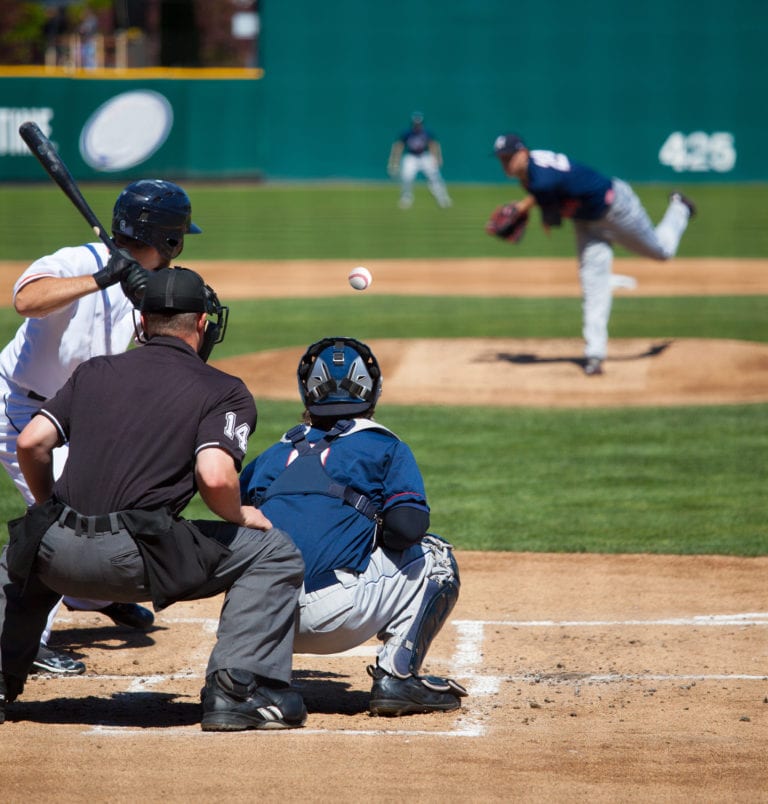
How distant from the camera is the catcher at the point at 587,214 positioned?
419 inches

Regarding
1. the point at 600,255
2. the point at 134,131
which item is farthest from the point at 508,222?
the point at 134,131

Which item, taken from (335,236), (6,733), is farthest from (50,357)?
(335,236)

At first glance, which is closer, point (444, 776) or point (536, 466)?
point (444, 776)

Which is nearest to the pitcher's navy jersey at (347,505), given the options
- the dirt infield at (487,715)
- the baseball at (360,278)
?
the dirt infield at (487,715)

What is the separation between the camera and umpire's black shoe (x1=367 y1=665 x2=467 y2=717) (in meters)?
4.19

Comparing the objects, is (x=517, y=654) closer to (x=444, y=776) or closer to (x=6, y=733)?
(x=444, y=776)

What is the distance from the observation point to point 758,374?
36.1 ft

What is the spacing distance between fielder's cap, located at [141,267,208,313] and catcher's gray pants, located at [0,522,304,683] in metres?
0.67

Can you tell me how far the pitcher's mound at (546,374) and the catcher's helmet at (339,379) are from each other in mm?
6279

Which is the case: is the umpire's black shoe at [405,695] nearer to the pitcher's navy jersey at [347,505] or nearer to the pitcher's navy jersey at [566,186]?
the pitcher's navy jersey at [347,505]

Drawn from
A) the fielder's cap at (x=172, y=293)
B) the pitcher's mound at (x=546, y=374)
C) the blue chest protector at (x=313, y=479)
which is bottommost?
the pitcher's mound at (x=546, y=374)

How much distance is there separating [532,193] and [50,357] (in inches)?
260

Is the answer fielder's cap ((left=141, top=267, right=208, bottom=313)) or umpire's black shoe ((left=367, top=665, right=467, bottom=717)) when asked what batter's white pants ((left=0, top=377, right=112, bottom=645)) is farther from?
umpire's black shoe ((left=367, top=665, right=467, bottom=717))

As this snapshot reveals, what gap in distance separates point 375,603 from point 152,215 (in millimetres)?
1599
